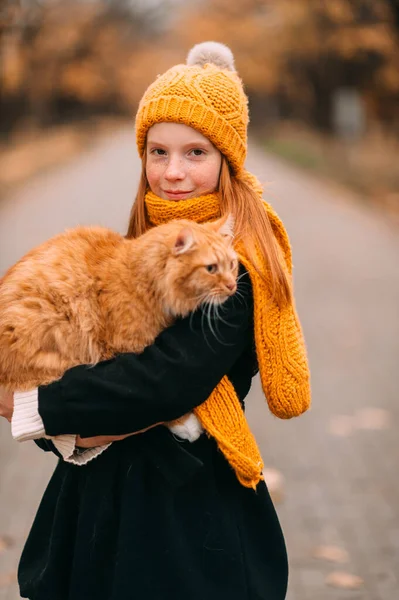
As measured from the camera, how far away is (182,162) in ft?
7.25

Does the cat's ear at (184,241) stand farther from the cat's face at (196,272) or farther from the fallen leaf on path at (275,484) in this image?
the fallen leaf on path at (275,484)

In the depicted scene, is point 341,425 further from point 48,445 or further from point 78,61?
point 78,61

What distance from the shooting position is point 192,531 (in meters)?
2.17

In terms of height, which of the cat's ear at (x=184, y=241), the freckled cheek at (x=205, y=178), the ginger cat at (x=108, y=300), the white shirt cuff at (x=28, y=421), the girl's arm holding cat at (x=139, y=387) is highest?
the freckled cheek at (x=205, y=178)

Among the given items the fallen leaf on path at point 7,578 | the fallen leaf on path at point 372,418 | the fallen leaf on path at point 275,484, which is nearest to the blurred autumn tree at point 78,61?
the fallen leaf on path at point 372,418

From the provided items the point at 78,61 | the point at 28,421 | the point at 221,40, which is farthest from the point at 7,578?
the point at 78,61

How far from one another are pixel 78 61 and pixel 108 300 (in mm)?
42083

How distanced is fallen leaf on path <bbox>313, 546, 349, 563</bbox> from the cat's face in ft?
8.80

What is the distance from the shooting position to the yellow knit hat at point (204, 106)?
7.14ft

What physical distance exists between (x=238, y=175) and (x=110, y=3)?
1773 inches

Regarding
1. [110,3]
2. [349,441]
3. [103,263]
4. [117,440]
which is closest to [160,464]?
[117,440]

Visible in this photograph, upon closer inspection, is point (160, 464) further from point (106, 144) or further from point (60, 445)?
point (106, 144)

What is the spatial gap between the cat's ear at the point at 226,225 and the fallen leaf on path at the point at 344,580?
260cm

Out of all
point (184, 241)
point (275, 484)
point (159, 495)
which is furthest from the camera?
point (275, 484)
